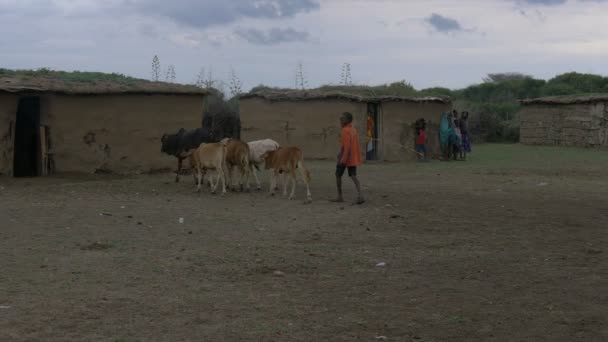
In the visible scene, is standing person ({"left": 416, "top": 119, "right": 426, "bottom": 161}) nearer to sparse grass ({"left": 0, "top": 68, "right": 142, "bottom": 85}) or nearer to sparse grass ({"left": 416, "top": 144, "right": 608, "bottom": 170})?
sparse grass ({"left": 416, "top": 144, "right": 608, "bottom": 170})

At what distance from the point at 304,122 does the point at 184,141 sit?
8.72 m

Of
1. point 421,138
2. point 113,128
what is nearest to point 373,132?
point 421,138

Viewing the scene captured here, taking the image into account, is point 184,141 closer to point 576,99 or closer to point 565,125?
point 576,99

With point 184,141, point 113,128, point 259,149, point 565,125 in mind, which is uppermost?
point 113,128

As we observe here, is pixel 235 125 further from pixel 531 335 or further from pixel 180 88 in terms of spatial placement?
pixel 531 335

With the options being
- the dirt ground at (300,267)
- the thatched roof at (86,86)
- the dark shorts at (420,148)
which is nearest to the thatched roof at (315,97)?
the dark shorts at (420,148)

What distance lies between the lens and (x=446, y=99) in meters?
27.5

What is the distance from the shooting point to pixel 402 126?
26.3 meters

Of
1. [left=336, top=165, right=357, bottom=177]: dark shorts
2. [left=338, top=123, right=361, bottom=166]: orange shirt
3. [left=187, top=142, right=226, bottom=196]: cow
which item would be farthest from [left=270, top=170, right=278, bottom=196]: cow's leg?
[left=338, top=123, right=361, bottom=166]: orange shirt

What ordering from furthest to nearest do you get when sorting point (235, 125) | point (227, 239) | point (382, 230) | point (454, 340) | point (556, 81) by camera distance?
point (556, 81) < point (235, 125) < point (382, 230) < point (227, 239) < point (454, 340)

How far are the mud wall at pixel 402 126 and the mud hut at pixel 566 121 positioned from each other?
9984mm

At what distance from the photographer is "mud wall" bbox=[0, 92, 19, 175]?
1794 centimetres

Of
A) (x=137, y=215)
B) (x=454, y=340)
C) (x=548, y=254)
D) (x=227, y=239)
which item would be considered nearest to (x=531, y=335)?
(x=454, y=340)

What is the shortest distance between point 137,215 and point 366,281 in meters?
5.42
